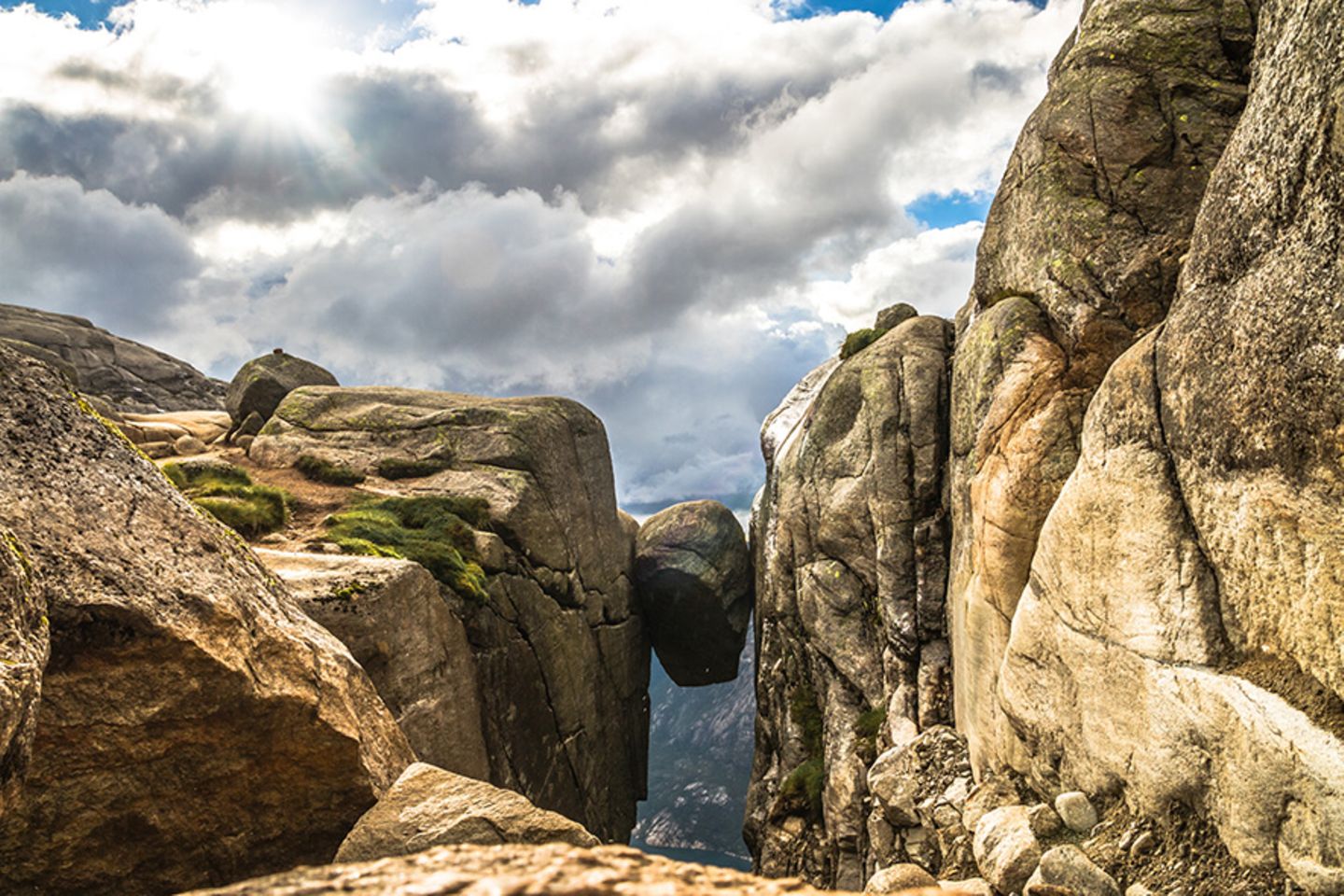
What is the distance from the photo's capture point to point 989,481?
16.3 m

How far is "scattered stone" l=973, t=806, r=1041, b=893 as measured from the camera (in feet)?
33.6

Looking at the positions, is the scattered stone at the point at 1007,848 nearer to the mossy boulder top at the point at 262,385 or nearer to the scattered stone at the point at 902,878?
the scattered stone at the point at 902,878

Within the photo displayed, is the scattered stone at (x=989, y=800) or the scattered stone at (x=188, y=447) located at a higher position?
the scattered stone at (x=188, y=447)

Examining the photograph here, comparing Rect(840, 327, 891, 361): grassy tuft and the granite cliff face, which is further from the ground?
Rect(840, 327, 891, 361): grassy tuft

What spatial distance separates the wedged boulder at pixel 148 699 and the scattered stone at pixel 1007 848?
8.51 m

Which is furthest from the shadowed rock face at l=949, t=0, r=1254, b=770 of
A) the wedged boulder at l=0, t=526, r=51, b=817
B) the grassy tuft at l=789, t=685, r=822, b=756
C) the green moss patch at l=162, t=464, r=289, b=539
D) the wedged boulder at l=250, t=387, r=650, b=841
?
the green moss patch at l=162, t=464, r=289, b=539

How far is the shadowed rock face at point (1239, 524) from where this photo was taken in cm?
782

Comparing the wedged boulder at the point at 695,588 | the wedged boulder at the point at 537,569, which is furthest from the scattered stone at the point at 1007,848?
the wedged boulder at the point at 695,588

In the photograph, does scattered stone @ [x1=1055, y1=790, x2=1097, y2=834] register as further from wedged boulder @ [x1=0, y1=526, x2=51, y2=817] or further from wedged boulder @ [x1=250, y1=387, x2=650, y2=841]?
wedged boulder @ [x1=250, y1=387, x2=650, y2=841]

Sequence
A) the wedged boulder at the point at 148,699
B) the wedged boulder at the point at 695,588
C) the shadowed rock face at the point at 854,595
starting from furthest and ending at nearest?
the wedged boulder at the point at 695,588 < the shadowed rock face at the point at 854,595 < the wedged boulder at the point at 148,699

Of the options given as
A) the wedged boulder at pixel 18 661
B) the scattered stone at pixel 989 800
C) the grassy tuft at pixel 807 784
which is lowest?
the grassy tuft at pixel 807 784

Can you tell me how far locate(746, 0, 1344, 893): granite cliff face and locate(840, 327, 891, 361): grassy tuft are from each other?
323 inches

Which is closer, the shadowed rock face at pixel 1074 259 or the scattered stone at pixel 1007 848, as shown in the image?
the scattered stone at pixel 1007 848

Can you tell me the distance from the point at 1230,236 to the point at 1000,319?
7.56 m
